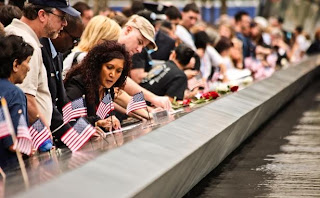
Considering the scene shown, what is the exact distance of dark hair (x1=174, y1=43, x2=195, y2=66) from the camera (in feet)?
52.1

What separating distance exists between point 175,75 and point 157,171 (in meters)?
6.78

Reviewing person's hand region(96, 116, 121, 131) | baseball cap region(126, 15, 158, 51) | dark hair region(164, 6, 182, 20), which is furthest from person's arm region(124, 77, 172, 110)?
dark hair region(164, 6, 182, 20)

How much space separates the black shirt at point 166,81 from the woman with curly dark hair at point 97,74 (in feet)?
12.4

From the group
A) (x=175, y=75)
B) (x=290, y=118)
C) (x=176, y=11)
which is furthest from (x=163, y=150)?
(x=290, y=118)

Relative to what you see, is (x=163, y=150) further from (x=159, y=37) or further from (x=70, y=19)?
(x=159, y=37)

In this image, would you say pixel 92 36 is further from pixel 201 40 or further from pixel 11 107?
pixel 201 40

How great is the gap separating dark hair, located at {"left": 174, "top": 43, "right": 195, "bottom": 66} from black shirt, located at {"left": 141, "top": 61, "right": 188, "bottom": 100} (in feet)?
3.89

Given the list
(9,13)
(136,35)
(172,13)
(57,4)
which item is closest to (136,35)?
(136,35)

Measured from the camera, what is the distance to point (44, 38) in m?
10.1

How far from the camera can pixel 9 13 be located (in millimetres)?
10867

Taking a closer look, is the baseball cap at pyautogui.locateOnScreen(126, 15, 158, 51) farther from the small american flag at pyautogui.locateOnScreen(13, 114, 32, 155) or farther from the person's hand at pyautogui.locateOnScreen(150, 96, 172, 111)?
the small american flag at pyautogui.locateOnScreen(13, 114, 32, 155)

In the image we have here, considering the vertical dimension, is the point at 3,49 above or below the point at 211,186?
above

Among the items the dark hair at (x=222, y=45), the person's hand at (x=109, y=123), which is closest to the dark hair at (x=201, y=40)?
the dark hair at (x=222, y=45)

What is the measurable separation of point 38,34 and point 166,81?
5.10 meters
